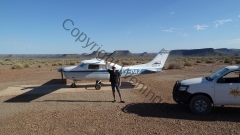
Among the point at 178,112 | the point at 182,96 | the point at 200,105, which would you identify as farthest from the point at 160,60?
the point at 200,105

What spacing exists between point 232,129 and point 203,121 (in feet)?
3.05

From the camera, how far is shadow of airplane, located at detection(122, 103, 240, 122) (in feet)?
24.4

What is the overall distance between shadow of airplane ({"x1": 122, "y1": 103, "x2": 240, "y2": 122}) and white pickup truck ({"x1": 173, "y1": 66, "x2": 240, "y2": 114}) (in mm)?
373

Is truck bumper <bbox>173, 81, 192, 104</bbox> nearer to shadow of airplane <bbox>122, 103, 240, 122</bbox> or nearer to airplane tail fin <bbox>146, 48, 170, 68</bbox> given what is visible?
shadow of airplane <bbox>122, 103, 240, 122</bbox>

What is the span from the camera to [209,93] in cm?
755

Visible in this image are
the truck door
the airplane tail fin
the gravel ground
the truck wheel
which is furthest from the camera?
the airplane tail fin

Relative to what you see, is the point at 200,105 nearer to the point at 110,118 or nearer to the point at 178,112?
the point at 178,112

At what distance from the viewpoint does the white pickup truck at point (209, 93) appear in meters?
7.41

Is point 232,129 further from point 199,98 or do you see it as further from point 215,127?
point 199,98

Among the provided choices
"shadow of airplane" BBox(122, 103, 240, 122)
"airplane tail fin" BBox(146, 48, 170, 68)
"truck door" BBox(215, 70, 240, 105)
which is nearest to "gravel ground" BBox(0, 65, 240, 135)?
"shadow of airplane" BBox(122, 103, 240, 122)

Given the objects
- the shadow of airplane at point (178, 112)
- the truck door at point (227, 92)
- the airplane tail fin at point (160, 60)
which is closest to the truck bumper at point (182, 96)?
the shadow of airplane at point (178, 112)

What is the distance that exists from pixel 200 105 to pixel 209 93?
1.85 feet

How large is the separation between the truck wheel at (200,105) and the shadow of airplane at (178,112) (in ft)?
0.62

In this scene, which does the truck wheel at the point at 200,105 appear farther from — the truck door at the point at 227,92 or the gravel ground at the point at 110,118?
the truck door at the point at 227,92
